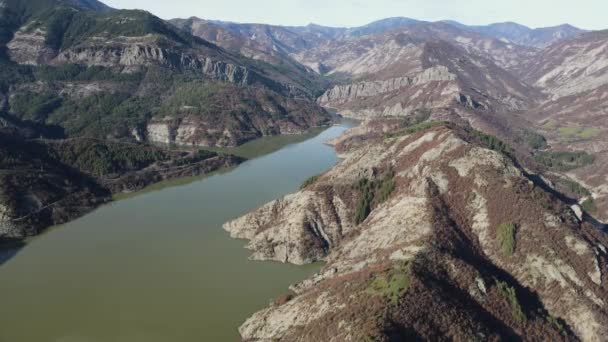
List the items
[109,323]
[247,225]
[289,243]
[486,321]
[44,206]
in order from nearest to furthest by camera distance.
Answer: [486,321] < [109,323] < [289,243] < [247,225] < [44,206]

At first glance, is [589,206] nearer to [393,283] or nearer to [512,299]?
[512,299]

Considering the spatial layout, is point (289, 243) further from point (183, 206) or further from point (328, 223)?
point (183, 206)

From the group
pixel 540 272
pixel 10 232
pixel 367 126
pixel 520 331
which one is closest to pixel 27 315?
pixel 10 232

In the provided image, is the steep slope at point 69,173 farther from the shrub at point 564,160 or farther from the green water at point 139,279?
the shrub at point 564,160

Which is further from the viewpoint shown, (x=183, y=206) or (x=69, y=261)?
(x=183, y=206)

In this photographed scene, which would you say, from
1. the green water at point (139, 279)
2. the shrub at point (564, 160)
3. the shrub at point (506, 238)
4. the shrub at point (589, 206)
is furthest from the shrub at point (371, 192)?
the shrub at point (564, 160)
